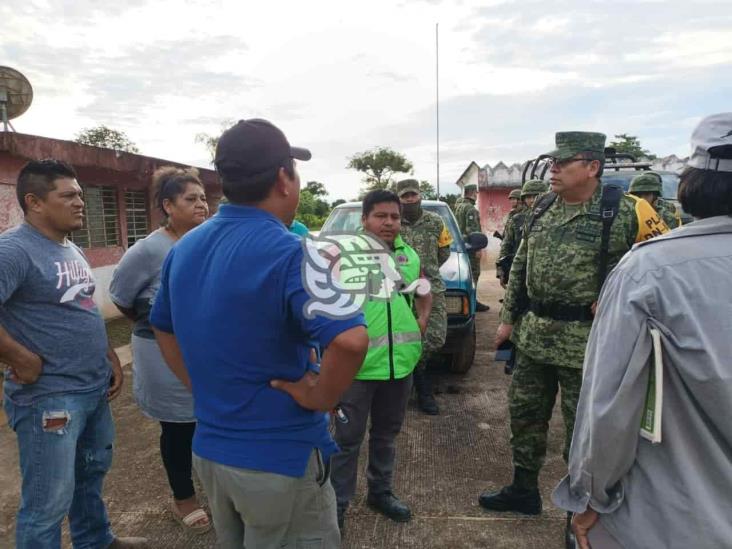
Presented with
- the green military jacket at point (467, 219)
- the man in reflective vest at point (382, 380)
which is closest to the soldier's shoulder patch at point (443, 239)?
the man in reflective vest at point (382, 380)

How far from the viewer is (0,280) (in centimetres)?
197

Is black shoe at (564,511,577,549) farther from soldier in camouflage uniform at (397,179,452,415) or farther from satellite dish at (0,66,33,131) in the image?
satellite dish at (0,66,33,131)

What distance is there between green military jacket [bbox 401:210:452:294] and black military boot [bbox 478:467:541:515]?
1.54 meters

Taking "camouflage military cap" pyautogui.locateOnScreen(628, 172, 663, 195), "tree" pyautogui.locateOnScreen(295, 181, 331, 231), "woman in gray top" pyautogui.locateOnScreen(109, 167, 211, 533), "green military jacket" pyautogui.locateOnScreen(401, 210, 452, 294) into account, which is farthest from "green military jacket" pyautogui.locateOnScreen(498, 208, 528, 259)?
"tree" pyautogui.locateOnScreen(295, 181, 331, 231)

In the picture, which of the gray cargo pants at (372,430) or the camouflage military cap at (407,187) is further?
the camouflage military cap at (407,187)

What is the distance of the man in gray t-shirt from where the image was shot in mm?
2049

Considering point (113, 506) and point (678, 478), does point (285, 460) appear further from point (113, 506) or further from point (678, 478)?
point (113, 506)

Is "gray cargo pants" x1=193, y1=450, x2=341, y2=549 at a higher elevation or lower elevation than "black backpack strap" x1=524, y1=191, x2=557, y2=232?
lower

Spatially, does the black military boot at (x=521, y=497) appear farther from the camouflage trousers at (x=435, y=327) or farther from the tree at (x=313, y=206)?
the tree at (x=313, y=206)

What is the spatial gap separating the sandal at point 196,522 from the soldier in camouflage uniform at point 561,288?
167 cm

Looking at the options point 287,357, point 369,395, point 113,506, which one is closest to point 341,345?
point 287,357

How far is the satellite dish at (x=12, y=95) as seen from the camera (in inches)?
260

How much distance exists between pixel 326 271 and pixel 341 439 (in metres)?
1.54

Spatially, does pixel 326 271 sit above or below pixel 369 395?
above
